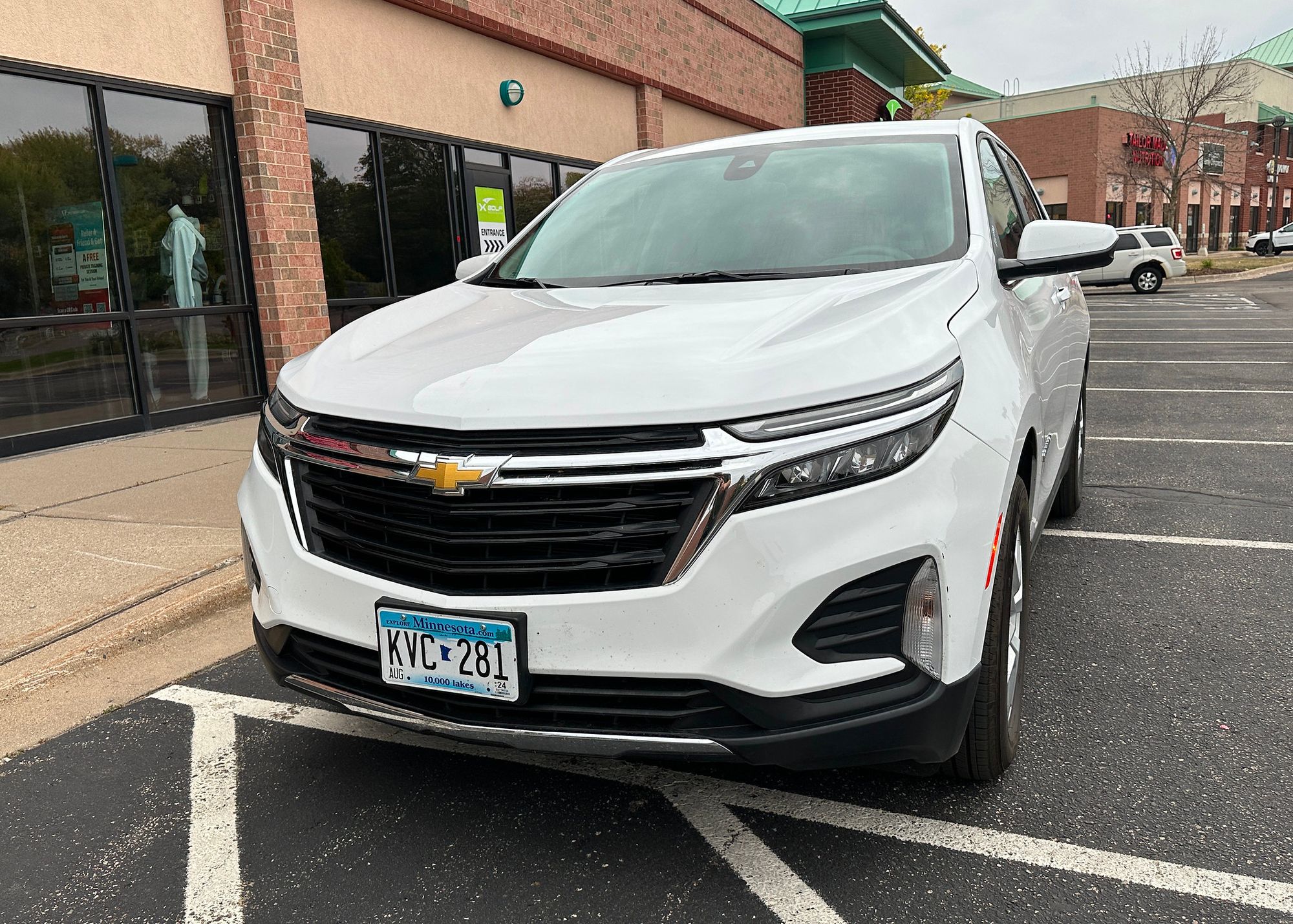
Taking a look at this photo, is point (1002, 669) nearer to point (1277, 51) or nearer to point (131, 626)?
point (131, 626)

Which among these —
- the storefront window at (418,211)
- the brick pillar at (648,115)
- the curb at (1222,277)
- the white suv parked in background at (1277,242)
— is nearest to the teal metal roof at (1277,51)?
the white suv parked in background at (1277,242)

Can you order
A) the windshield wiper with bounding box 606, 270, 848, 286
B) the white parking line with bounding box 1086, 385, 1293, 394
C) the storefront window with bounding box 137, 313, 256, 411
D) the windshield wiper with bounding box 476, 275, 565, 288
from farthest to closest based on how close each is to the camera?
the white parking line with bounding box 1086, 385, 1293, 394, the storefront window with bounding box 137, 313, 256, 411, the windshield wiper with bounding box 476, 275, 565, 288, the windshield wiper with bounding box 606, 270, 848, 286

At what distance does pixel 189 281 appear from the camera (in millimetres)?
8820

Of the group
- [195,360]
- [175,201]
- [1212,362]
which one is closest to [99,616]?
[195,360]

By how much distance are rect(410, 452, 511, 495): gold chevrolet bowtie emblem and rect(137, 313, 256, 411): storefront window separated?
23.7 feet

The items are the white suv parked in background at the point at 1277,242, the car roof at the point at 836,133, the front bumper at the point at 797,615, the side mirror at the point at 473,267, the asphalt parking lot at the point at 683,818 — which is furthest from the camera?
the white suv parked in background at the point at 1277,242

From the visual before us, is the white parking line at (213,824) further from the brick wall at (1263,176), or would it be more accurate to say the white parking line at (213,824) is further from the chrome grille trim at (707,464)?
the brick wall at (1263,176)

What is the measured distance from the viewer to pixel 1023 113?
62.0m

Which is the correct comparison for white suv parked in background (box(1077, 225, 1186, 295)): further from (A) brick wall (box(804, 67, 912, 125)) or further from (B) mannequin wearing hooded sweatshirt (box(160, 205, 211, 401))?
(B) mannequin wearing hooded sweatshirt (box(160, 205, 211, 401))

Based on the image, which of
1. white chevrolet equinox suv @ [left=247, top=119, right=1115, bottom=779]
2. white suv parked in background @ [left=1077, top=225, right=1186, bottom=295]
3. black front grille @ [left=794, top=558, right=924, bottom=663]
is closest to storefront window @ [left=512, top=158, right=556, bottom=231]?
white chevrolet equinox suv @ [left=247, top=119, right=1115, bottom=779]

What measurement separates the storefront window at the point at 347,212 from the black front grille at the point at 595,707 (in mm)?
8529

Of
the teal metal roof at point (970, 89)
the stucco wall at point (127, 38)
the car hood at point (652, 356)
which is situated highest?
the teal metal roof at point (970, 89)

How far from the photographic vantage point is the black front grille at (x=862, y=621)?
6.69 feet

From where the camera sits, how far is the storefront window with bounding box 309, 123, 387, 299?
9.98 m
